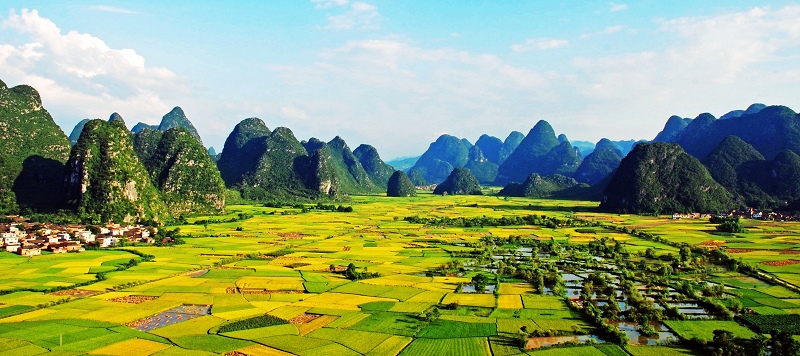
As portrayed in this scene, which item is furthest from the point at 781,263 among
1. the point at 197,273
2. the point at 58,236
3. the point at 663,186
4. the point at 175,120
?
the point at 175,120

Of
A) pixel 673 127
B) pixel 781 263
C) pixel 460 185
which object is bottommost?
pixel 781 263

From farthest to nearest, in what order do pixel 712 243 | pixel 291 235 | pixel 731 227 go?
pixel 731 227, pixel 291 235, pixel 712 243

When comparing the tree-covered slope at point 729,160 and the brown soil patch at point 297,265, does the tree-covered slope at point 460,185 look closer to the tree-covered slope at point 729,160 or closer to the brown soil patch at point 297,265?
the tree-covered slope at point 729,160

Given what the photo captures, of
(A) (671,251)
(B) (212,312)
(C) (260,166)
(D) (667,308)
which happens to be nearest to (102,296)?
(B) (212,312)

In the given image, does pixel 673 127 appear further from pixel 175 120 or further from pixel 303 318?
pixel 303 318

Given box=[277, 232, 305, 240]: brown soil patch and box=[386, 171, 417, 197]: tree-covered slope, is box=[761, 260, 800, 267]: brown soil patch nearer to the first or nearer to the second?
box=[277, 232, 305, 240]: brown soil patch

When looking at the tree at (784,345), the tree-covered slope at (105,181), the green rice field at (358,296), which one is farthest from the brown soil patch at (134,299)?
the tree-covered slope at (105,181)

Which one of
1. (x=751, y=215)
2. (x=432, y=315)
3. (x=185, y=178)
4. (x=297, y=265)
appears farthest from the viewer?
(x=185, y=178)
